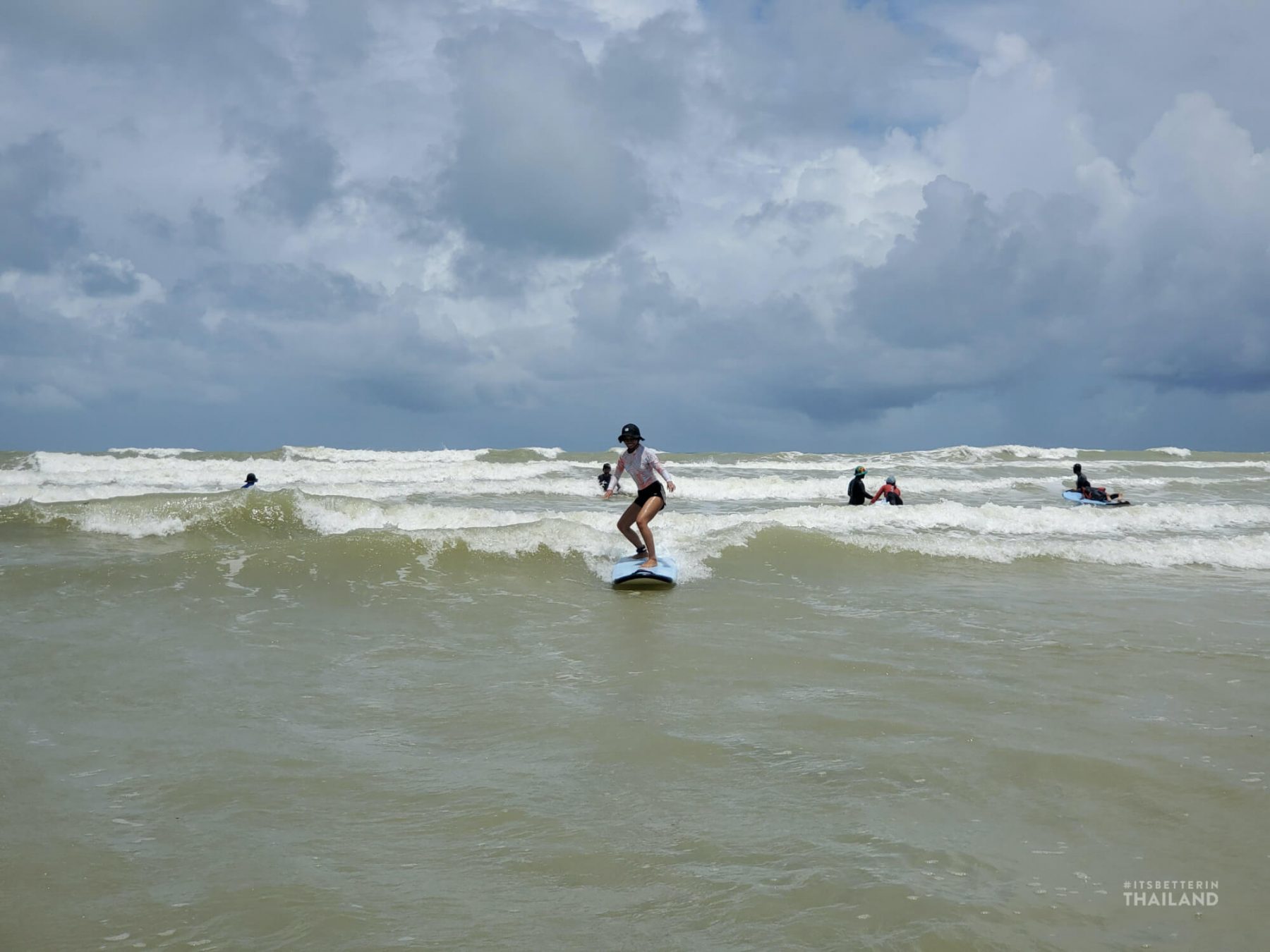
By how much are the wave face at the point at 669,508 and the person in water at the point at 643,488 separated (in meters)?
1.05

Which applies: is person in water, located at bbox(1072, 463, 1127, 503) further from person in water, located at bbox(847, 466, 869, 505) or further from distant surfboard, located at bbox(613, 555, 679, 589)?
distant surfboard, located at bbox(613, 555, 679, 589)

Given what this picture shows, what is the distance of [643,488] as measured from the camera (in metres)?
11.8

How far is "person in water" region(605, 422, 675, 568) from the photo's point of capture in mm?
11461

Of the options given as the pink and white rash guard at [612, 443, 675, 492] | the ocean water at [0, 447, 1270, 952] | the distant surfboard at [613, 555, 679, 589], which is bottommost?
the ocean water at [0, 447, 1270, 952]

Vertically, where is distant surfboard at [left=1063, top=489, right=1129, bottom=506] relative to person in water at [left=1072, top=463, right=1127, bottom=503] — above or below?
below

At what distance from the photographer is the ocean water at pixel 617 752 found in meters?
3.51

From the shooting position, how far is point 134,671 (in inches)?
281

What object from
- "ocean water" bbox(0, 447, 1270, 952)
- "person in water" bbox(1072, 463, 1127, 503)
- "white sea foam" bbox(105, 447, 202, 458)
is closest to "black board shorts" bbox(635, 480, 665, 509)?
"ocean water" bbox(0, 447, 1270, 952)

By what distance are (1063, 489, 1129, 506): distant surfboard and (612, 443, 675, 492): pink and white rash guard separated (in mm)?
14212

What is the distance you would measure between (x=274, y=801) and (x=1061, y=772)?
4087 millimetres

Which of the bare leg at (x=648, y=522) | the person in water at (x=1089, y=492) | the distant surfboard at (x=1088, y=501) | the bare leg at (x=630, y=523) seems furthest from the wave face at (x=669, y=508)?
the bare leg at (x=648, y=522)

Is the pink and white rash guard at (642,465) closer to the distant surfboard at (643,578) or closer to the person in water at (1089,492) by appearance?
the distant surfboard at (643,578)

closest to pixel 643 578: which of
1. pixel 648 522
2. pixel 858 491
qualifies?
pixel 648 522

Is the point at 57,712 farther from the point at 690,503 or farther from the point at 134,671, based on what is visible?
the point at 690,503
